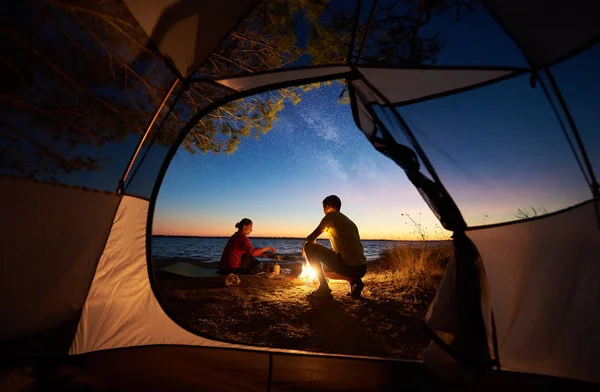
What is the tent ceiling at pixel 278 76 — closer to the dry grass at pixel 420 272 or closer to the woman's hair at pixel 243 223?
the woman's hair at pixel 243 223

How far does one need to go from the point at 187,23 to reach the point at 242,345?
7.78 ft

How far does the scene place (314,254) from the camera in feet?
12.3

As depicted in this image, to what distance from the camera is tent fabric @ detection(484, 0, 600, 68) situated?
→ 1438 millimetres

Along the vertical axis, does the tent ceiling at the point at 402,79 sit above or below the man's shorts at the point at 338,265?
above

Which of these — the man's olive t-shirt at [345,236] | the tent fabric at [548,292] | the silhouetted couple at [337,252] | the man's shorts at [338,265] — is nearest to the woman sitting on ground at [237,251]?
the silhouetted couple at [337,252]

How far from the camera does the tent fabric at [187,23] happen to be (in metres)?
1.53

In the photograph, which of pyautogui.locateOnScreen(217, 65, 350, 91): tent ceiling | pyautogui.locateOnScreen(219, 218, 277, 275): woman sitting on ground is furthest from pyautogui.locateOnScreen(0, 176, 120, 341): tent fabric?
pyautogui.locateOnScreen(219, 218, 277, 275): woman sitting on ground

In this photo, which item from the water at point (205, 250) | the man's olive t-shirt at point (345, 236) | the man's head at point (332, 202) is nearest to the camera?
the man's olive t-shirt at point (345, 236)

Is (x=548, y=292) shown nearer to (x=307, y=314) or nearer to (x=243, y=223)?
(x=307, y=314)

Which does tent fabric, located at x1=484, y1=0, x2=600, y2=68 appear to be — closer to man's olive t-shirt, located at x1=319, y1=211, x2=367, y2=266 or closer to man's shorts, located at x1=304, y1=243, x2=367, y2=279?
man's olive t-shirt, located at x1=319, y1=211, x2=367, y2=266

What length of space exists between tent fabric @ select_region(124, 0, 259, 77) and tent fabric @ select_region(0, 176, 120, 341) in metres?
1.18

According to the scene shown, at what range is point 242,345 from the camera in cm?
201

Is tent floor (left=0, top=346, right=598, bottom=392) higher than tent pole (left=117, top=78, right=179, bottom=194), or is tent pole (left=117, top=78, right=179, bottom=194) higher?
tent pole (left=117, top=78, right=179, bottom=194)

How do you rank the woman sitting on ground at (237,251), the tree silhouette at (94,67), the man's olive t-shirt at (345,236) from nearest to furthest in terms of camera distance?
the tree silhouette at (94,67) < the man's olive t-shirt at (345,236) < the woman sitting on ground at (237,251)
